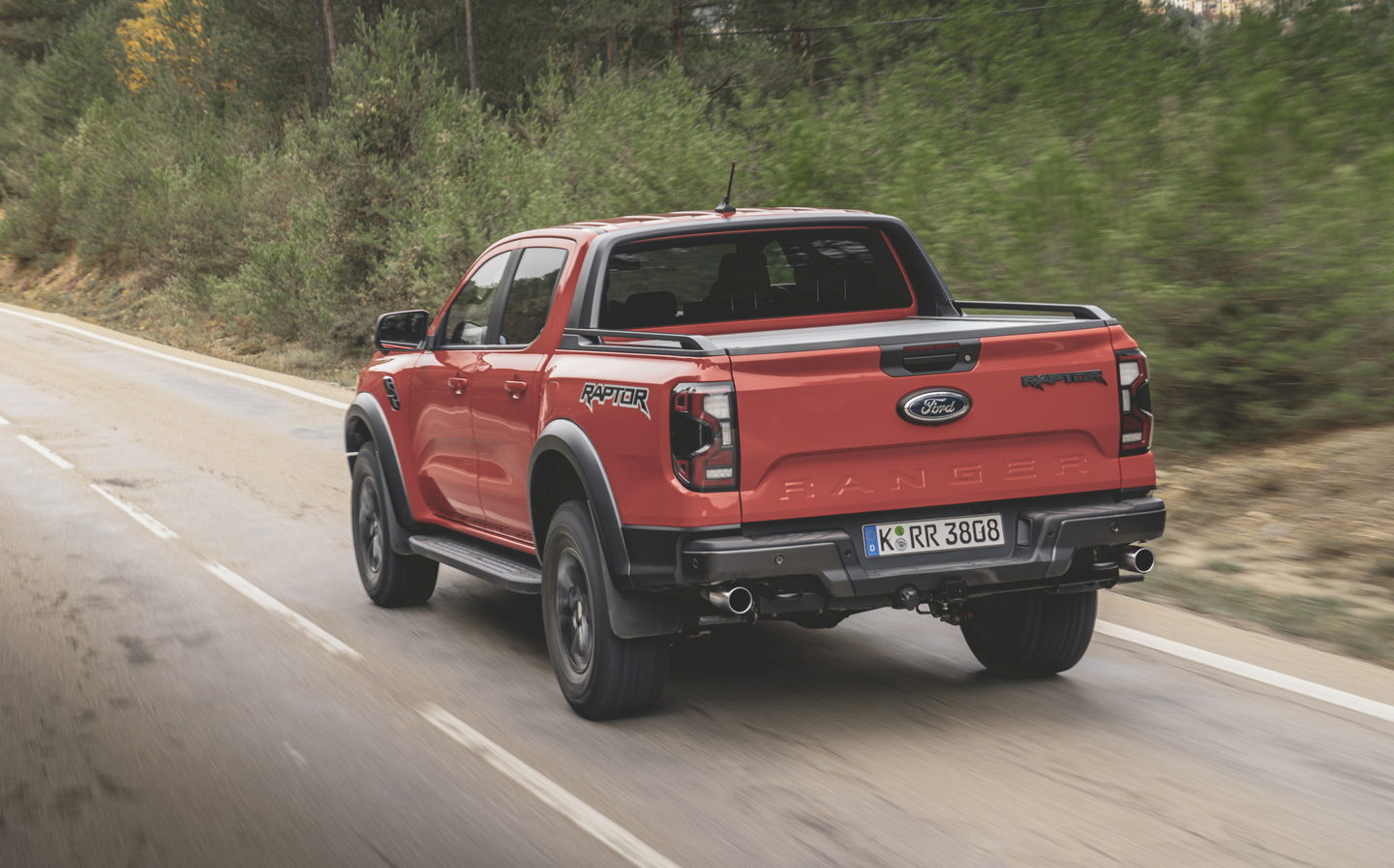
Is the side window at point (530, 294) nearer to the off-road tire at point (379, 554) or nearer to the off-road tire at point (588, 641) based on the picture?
the off-road tire at point (588, 641)

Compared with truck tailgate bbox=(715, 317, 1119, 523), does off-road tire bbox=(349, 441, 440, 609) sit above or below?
below

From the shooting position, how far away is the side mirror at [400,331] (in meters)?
7.73

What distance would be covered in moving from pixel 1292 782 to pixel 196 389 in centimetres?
1731

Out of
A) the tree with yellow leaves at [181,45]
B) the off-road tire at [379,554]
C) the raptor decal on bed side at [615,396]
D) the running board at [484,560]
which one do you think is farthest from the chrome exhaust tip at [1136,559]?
the tree with yellow leaves at [181,45]

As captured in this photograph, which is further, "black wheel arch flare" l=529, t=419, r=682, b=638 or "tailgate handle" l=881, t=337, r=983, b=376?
"black wheel arch flare" l=529, t=419, r=682, b=638

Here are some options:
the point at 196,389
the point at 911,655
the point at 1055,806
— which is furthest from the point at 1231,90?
the point at 196,389

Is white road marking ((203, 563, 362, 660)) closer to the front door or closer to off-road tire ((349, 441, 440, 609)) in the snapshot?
off-road tire ((349, 441, 440, 609))

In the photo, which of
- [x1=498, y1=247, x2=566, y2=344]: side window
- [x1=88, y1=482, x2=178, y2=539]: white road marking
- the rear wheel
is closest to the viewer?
the rear wheel

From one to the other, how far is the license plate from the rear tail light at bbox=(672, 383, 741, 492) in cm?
51

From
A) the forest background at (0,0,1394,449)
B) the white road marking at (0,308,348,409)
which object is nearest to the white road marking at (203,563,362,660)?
the forest background at (0,0,1394,449)

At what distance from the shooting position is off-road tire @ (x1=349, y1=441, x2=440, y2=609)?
788 cm

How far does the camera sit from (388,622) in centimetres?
766

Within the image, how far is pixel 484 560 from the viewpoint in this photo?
6734 mm

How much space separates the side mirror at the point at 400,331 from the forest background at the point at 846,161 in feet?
15.7
